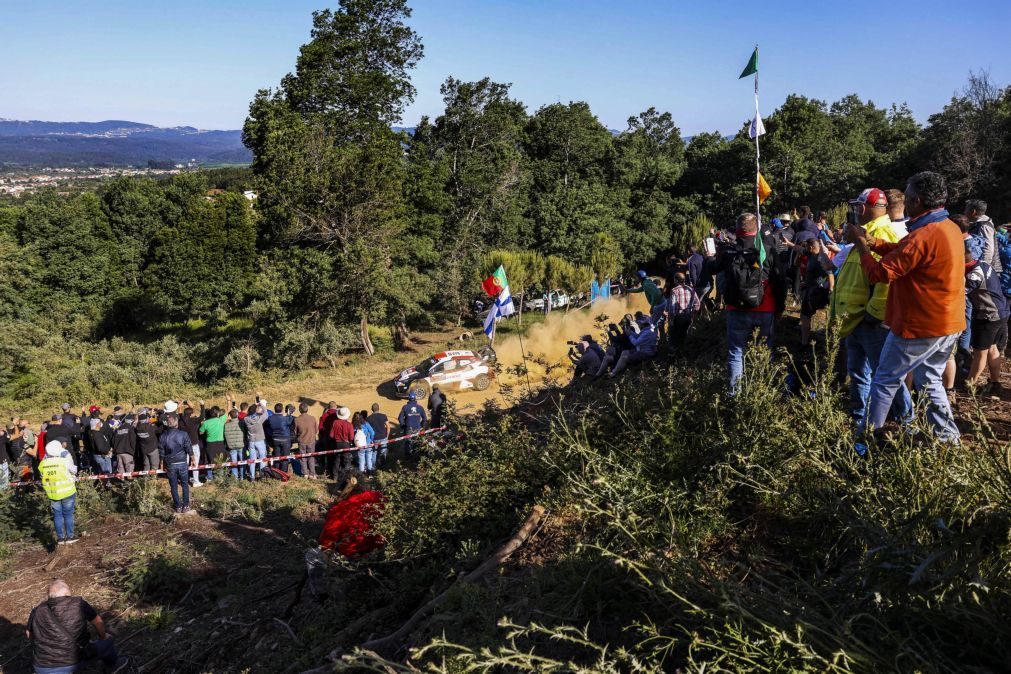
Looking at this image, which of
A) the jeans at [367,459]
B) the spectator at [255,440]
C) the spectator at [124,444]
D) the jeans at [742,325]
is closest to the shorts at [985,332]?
the jeans at [742,325]

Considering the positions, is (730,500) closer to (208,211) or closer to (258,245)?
(258,245)

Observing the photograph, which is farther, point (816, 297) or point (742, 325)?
point (816, 297)

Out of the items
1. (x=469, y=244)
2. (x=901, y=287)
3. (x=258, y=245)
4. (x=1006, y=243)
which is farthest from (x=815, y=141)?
(x=901, y=287)

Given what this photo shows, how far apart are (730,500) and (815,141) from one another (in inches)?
1774

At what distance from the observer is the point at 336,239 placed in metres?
27.0

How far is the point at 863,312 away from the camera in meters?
5.16

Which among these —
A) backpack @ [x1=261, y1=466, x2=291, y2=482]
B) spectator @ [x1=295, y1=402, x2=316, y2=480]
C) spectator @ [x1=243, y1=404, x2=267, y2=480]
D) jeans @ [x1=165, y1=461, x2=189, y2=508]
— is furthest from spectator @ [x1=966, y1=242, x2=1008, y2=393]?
spectator @ [x1=243, y1=404, x2=267, y2=480]

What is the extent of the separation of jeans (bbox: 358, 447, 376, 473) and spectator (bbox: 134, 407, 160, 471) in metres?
3.92

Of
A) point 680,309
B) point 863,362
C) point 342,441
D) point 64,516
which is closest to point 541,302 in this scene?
point 342,441

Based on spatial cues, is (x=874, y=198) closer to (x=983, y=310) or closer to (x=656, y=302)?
(x=983, y=310)

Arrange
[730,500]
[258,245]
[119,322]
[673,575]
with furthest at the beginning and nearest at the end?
[119,322] → [258,245] → [730,500] → [673,575]

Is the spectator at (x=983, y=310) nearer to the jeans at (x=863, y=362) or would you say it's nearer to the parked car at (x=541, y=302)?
the jeans at (x=863, y=362)

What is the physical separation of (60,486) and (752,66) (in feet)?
37.6

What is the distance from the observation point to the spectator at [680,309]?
9391mm
